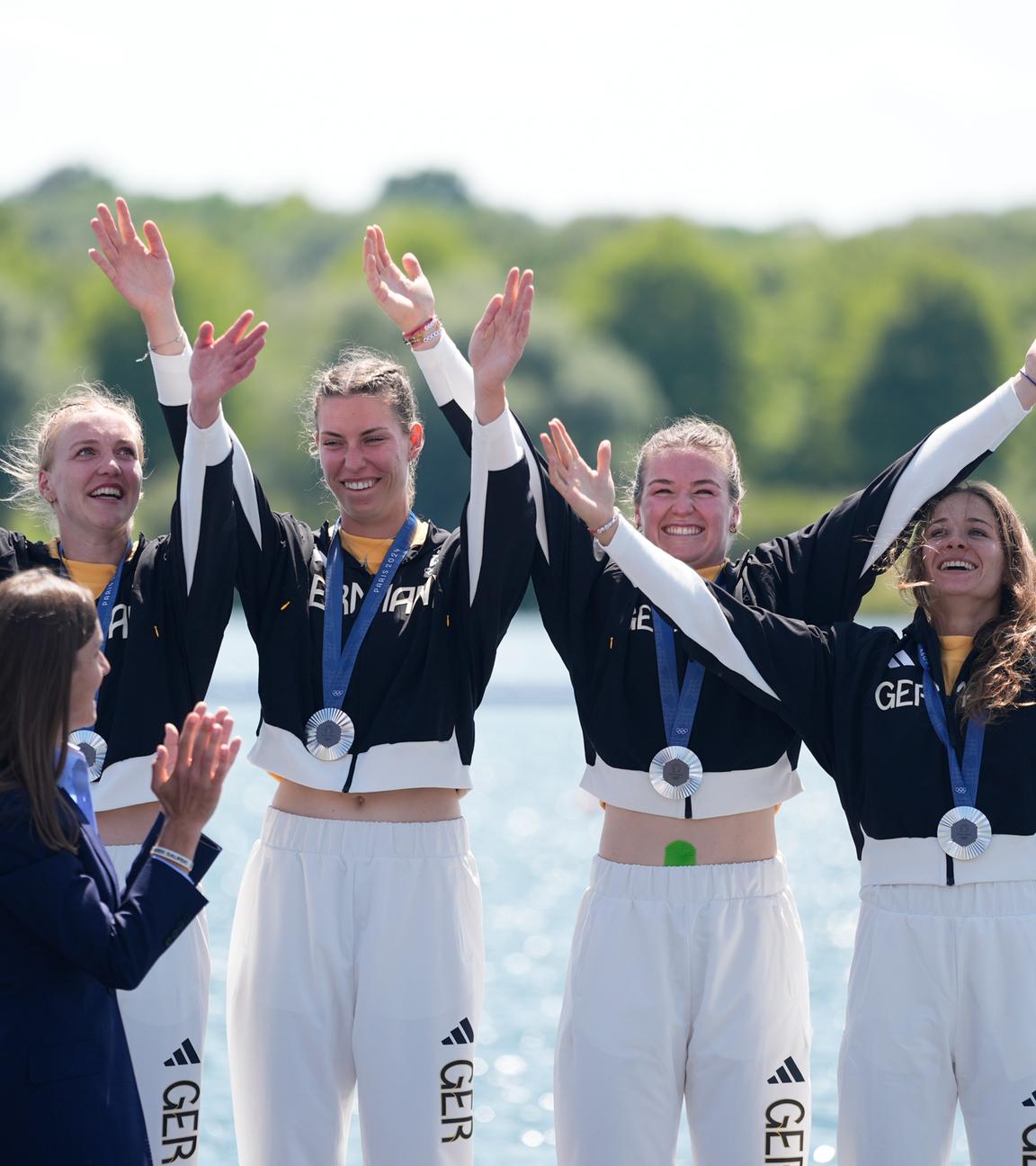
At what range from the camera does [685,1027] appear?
3.94 metres

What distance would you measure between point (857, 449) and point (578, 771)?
41.0 meters

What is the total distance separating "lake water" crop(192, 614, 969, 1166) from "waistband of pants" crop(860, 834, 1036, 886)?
2.37 m

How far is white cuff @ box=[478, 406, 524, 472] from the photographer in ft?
13.6

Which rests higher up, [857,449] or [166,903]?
[857,449]

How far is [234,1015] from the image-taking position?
4066 millimetres

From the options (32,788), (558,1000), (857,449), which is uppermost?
(857,449)

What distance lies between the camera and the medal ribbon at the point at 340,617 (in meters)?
4.19

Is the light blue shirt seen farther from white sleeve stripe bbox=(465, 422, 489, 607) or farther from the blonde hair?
the blonde hair

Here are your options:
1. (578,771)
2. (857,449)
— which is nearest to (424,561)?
(578,771)

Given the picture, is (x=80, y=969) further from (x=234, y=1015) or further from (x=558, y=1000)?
(x=558, y=1000)

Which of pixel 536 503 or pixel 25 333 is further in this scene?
pixel 25 333

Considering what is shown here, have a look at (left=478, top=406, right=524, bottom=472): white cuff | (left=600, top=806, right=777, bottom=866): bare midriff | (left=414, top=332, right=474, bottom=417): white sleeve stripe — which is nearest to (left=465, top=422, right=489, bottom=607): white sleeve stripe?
(left=478, top=406, right=524, bottom=472): white cuff

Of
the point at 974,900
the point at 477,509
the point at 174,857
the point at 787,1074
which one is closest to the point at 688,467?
the point at 477,509

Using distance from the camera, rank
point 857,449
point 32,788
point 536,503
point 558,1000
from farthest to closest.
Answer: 1. point 857,449
2. point 558,1000
3. point 536,503
4. point 32,788
